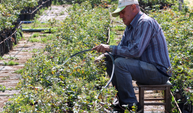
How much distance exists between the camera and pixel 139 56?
336 cm

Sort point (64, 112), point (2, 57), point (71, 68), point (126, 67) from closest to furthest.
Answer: point (64, 112), point (126, 67), point (71, 68), point (2, 57)

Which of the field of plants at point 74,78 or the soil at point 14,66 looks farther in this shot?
the soil at point 14,66

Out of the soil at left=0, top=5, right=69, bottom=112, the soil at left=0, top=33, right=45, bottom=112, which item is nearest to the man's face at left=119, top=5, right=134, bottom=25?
the soil at left=0, top=5, right=69, bottom=112

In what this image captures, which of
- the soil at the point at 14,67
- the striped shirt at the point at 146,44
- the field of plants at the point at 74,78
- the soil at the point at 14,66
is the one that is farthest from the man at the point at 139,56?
the soil at the point at 14,67

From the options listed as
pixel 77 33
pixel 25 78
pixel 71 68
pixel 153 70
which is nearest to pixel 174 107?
pixel 153 70

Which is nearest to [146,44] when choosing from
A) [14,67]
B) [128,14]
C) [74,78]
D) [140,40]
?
[140,40]

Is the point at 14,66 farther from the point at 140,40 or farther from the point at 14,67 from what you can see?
the point at 140,40

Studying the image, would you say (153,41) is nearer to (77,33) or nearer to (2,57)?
(77,33)

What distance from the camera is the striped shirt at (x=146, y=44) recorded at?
3330mm

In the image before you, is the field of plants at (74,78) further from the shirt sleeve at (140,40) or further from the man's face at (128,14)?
the man's face at (128,14)

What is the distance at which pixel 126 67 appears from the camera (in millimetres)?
3371

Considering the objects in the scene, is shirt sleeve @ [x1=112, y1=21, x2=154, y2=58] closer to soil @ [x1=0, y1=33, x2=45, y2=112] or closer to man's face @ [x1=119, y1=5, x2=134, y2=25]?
man's face @ [x1=119, y1=5, x2=134, y2=25]

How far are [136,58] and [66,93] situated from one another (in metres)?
1.03

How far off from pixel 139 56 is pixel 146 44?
0.17 m
